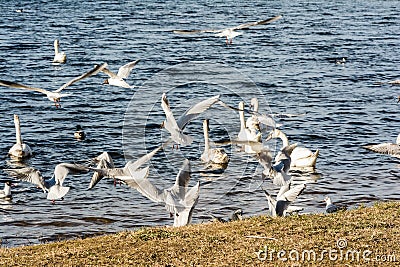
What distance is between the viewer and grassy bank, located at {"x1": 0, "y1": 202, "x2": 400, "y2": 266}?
8898mm

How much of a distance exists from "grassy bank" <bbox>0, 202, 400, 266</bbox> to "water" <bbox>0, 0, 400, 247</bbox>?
3.58 m

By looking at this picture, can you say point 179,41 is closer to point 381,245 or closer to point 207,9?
point 207,9

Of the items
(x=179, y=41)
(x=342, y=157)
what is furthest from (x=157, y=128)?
(x=179, y=41)

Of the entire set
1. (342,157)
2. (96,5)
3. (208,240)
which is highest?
(208,240)

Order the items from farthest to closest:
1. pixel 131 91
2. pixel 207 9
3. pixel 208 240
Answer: pixel 207 9 → pixel 131 91 → pixel 208 240

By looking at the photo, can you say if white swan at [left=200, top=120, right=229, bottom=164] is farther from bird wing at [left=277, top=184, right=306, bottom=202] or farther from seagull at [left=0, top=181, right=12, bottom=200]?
bird wing at [left=277, top=184, right=306, bottom=202]

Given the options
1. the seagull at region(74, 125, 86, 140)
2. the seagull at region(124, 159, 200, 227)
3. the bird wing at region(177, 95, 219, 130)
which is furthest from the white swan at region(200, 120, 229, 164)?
the seagull at region(124, 159, 200, 227)

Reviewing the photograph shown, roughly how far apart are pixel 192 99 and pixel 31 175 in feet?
40.8

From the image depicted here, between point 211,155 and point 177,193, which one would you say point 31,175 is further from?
point 211,155

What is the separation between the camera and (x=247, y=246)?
372 inches

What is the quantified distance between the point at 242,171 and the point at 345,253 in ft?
31.5

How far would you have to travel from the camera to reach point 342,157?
738 inches

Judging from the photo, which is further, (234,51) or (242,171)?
(234,51)

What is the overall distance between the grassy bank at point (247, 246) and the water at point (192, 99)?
11.8ft
